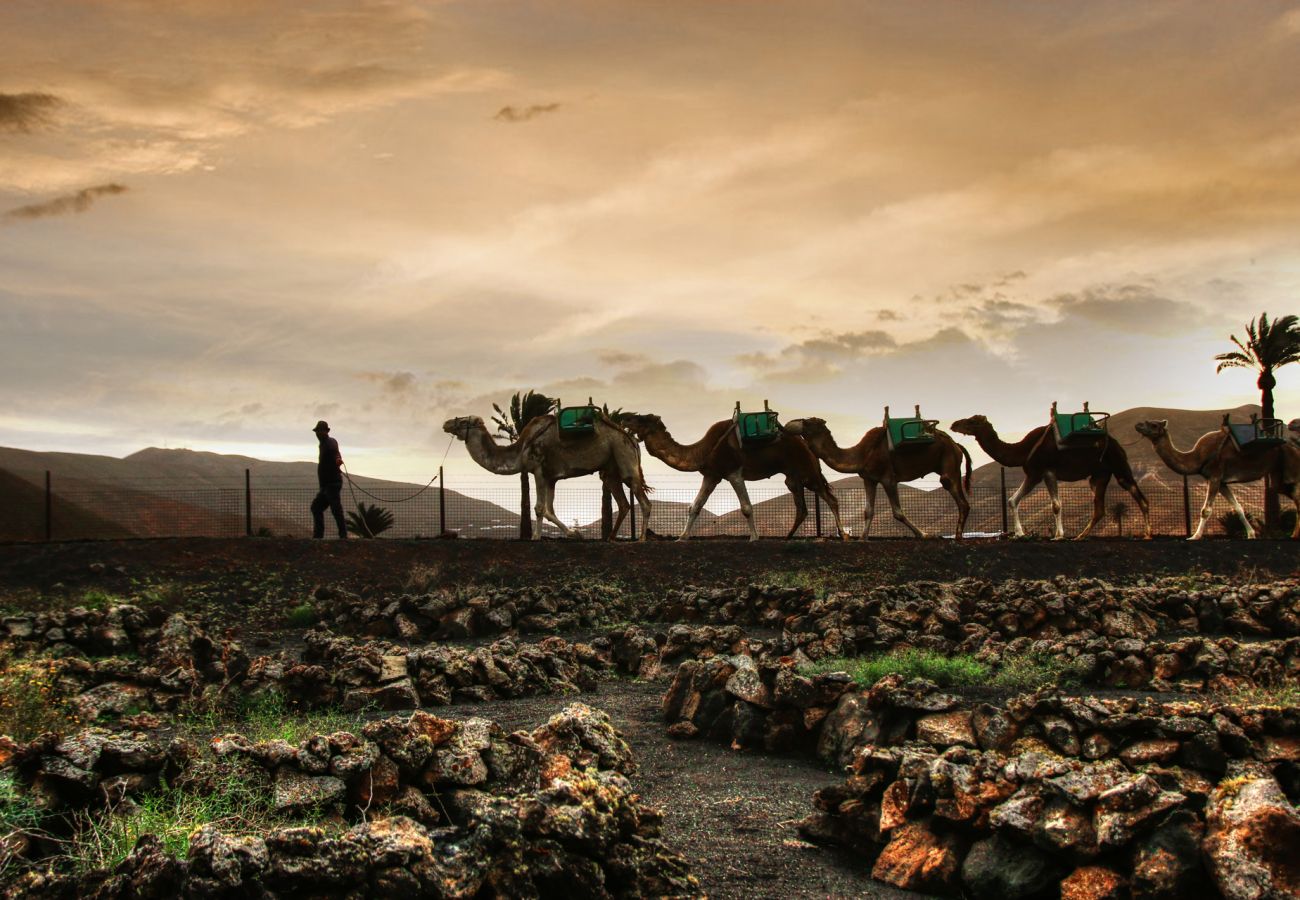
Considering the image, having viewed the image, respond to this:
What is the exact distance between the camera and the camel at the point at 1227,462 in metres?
30.4

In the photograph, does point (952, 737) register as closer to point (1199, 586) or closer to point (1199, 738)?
point (1199, 738)

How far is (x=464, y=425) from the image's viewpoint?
29.4 meters

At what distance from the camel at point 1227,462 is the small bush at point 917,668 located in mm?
20421

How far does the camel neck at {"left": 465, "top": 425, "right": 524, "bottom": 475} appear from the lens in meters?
28.7

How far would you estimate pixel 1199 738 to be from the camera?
23.4ft

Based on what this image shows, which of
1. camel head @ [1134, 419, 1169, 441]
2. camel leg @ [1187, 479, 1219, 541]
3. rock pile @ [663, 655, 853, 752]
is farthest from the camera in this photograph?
camel head @ [1134, 419, 1169, 441]

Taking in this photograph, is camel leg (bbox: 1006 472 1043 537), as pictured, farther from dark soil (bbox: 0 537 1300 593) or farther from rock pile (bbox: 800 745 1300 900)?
rock pile (bbox: 800 745 1300 900)

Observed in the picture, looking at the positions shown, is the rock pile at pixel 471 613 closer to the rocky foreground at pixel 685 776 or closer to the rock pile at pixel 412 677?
the rock pile at pixel 412 677

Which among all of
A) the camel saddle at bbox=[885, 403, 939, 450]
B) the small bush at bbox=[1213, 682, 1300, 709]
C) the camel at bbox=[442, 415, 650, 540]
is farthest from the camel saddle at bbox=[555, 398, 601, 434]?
the small bush at bbox=[1213, 682, 1300, 709]

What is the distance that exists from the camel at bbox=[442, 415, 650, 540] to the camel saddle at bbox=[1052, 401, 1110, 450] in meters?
10.8

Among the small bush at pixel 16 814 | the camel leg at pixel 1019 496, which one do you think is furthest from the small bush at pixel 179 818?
the camel leg at pixel 1019 496

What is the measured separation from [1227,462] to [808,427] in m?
11.5

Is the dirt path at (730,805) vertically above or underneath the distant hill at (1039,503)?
underneath

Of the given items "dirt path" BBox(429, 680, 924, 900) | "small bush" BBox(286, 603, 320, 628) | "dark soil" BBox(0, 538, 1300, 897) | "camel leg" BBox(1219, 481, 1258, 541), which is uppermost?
"camel leg" BBox(1219, 481, 1258, 541)
